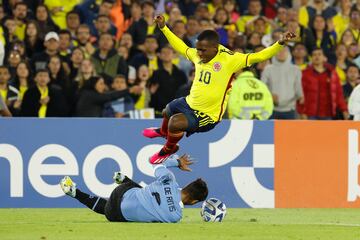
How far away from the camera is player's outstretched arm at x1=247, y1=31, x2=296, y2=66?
524 inches

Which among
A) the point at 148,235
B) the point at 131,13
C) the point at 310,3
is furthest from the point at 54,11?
the point at 148,235

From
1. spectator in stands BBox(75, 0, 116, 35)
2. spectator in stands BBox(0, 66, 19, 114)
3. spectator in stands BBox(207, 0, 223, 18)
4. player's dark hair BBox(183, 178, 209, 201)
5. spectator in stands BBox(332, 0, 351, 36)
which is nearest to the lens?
player's dark hair BBox(183, 178, 209, 201)

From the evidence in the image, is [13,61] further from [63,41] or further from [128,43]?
[128,43]

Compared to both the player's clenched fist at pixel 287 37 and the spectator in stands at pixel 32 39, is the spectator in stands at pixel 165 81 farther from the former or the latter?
the player's clenched fist at pixel 287 37

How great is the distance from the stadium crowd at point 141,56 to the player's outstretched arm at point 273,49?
442 cm

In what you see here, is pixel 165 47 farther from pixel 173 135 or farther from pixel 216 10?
pixel 173 135

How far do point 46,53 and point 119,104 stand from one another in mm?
1577

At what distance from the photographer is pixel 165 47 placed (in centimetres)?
1998

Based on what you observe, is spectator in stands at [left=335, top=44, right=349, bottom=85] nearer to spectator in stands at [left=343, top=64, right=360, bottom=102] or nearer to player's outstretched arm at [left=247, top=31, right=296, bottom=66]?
spectator in stands at [left=343, top=64, right=360, bottom=102]

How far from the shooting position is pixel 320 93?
795 inches


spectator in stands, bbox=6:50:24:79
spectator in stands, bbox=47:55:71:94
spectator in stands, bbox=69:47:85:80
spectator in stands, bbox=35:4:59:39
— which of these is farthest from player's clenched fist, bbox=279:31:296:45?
spectator in stands, bbox=35:4:59:39

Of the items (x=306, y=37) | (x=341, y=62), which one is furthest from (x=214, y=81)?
(x=306, y=37)

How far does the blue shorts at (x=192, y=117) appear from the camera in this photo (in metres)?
14.1

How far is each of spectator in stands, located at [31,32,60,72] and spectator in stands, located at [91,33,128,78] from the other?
0.74 m
